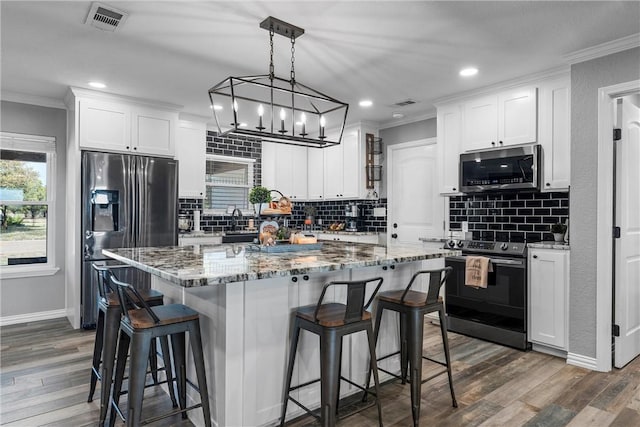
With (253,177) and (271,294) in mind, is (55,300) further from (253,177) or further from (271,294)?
(271,294)

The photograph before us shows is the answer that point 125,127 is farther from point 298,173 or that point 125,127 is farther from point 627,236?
point 627,236

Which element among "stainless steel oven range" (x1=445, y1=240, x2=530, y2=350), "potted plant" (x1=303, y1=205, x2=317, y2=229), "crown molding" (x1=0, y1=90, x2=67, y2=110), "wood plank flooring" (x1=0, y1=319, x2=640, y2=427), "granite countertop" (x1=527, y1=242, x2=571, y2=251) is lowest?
"wood plank flooring" (x1=0, y1=319, x2=640, y2=427)

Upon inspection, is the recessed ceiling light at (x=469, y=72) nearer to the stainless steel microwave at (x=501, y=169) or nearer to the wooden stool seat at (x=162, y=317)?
the stainless steel microwave at (x=501, y=169)

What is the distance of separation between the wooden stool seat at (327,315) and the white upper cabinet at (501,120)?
8.57ft

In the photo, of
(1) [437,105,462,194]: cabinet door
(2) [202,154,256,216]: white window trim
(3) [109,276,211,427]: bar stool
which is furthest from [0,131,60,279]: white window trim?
(1) [437,105,462,194]: cabinet door

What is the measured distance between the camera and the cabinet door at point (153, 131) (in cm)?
450

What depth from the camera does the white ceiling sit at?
253 centimetres

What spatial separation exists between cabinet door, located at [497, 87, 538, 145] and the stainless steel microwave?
0.11 m

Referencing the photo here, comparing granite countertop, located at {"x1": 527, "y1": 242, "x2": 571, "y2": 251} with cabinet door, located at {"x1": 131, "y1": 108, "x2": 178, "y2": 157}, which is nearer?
granite countertop, located at {"x1": 527, "y1": 242, "x2": 571, "y2": 251}

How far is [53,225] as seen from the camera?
185 inches

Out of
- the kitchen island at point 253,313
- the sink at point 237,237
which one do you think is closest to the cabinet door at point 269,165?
the sink at point 237,237

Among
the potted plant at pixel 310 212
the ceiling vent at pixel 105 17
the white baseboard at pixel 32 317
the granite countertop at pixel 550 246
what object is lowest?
the white baseboard at pixel 32 317

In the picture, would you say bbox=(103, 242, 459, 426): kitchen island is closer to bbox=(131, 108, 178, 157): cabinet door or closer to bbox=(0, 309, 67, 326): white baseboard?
bbox=(131, 108, 178, 157): cabinet door

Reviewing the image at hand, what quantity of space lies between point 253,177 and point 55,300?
2.99 m
